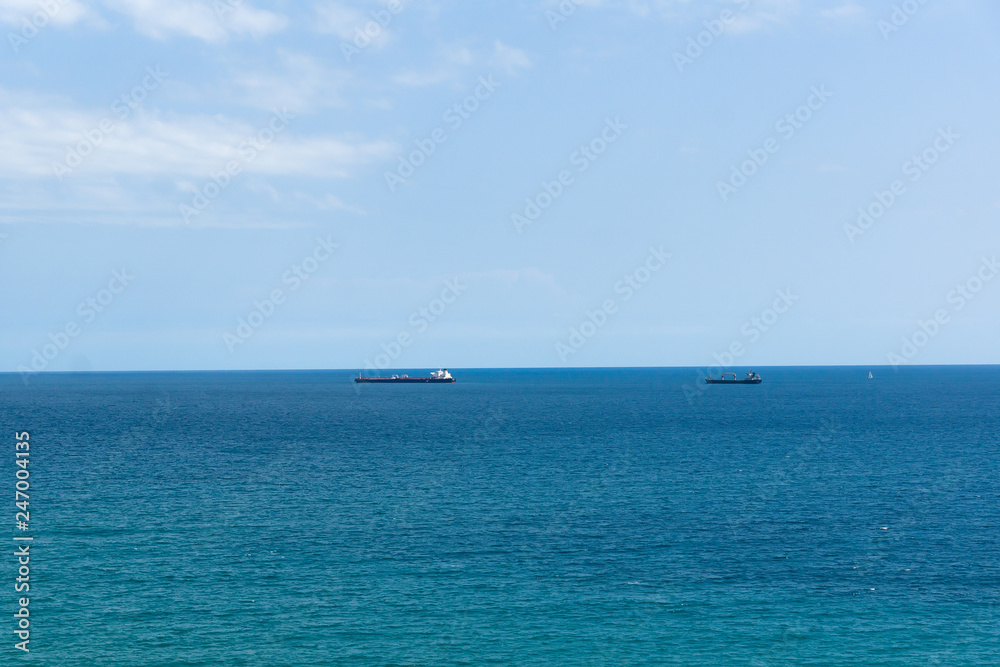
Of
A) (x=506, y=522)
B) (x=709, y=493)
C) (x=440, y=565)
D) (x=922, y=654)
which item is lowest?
Answer: (x=922, y=654)

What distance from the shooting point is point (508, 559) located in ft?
195

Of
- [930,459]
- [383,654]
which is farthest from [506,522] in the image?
[930,459]

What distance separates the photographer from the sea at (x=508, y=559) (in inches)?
1750

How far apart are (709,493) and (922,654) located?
43125 mm

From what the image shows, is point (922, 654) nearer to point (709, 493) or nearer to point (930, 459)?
point (709, 493)

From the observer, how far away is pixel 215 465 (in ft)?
353

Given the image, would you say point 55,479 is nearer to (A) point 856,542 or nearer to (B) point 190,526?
(B) point 190,526

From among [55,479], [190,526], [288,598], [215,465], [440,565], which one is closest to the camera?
[288,598]

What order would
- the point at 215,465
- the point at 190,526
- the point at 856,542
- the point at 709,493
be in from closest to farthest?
1. the point at 856,542
2. the point at 190,526
3. the point at 709,493
4. the point at 215,465

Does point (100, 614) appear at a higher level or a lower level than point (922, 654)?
higher

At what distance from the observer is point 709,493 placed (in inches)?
3388

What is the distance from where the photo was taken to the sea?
44438 millimetres

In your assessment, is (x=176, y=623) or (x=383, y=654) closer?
(x=383, y=654)

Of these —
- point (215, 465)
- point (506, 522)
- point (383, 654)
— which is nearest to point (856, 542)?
point (506, 522)
